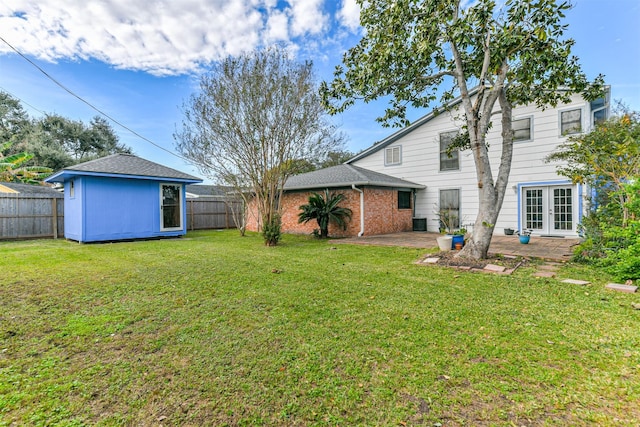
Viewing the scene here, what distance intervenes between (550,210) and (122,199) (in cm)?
1576

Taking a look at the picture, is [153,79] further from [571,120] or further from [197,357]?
[571,120]

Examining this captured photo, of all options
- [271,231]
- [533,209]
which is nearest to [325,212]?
[271,231]

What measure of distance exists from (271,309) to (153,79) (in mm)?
13806

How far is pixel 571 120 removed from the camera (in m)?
10.2

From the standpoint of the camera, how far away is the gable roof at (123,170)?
988 cm

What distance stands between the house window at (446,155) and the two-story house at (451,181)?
4 centimetres

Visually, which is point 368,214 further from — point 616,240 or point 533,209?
point 616,240

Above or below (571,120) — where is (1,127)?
above

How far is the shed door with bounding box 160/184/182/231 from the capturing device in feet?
38.9

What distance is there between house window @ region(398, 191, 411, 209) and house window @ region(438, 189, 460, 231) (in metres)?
1.46

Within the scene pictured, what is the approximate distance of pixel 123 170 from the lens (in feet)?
35.2

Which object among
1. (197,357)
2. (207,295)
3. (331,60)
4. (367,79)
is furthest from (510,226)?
(197,357)

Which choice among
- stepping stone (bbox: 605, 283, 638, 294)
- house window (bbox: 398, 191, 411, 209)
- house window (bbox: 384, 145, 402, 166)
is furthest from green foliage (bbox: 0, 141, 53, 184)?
stepping stone (bbox: 605, 283, 638, 294)

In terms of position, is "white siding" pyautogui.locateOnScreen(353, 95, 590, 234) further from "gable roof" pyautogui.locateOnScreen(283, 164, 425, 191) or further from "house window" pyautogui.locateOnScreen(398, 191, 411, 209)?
"gable roof" pyautogui.locateOnScreen(283, 164, 425, 191)
